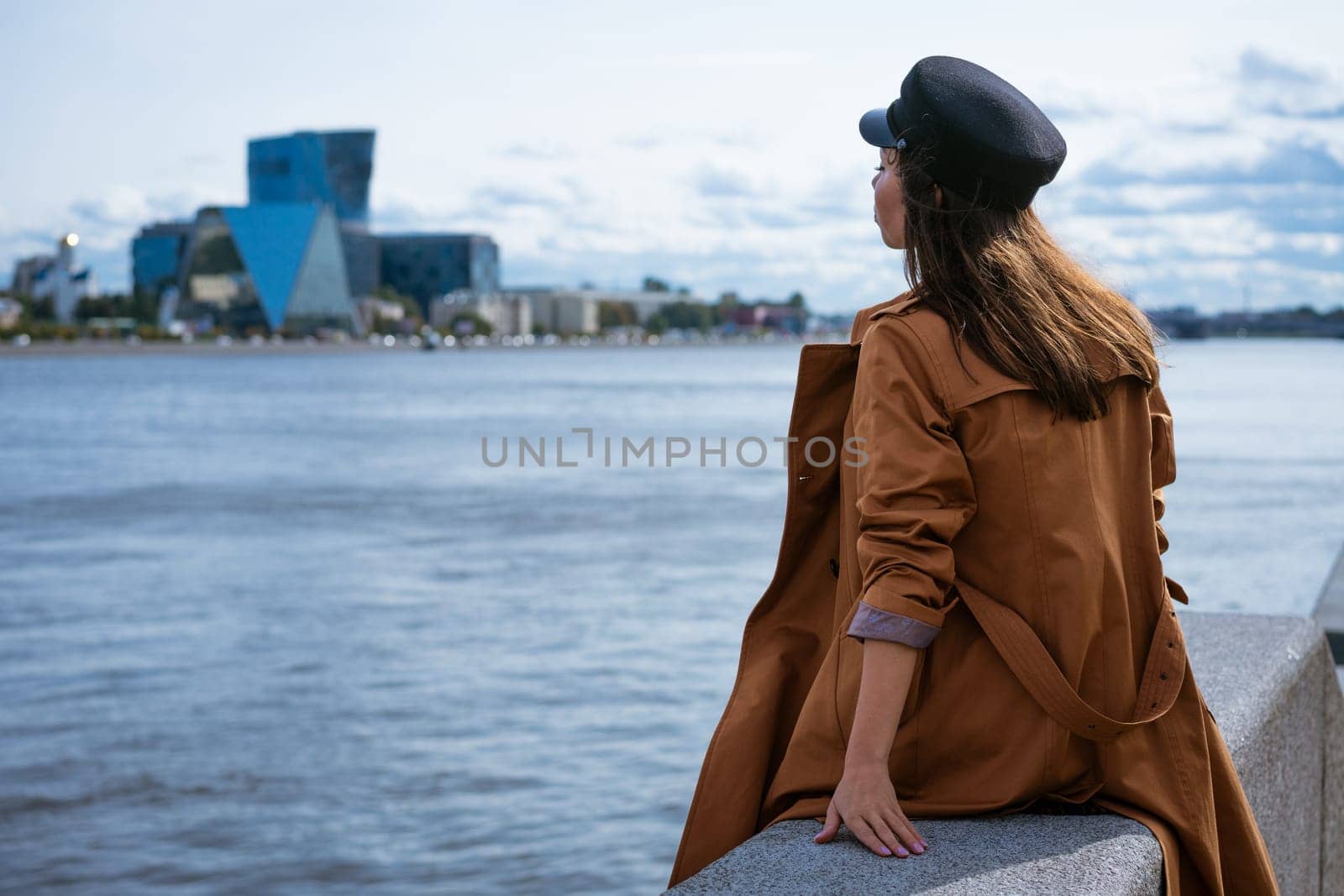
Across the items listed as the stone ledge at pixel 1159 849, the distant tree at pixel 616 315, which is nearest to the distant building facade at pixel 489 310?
the distant tree at pixel 616 315

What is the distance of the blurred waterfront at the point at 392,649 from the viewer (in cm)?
542

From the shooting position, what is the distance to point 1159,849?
5.25 ft

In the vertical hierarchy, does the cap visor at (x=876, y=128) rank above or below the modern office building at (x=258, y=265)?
below

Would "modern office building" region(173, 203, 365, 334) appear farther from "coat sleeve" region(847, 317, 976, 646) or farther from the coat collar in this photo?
"coat sleeve" region(847, 317, 976, 646)

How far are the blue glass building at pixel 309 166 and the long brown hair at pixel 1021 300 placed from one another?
11763 centimetres

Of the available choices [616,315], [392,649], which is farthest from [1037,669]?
A: [616,315]

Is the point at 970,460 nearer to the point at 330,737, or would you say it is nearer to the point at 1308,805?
the point at 1308,805

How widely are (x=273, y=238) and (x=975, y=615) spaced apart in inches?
4233

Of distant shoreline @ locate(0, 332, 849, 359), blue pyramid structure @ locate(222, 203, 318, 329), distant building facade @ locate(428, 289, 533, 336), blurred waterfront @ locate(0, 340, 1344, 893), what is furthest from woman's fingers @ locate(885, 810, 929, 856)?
distant building facade @ locate(428, 289, 533, 336)

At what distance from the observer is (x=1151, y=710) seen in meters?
1.59

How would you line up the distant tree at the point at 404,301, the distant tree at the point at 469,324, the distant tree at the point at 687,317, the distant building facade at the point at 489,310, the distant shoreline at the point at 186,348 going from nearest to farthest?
the distant shoreline at the point at 186,348, the distant tree at the point at 404,301, the distant tree at the point at 469,324, the distant building facade at the point at 489,310, the distant tree at the point at 687,317

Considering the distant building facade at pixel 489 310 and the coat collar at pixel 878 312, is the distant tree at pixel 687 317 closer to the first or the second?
the distant building facade at pixel 489 310

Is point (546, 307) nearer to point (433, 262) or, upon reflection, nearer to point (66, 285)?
point (433, 262)

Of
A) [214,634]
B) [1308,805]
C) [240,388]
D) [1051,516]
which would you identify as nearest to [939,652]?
[1051,516]
